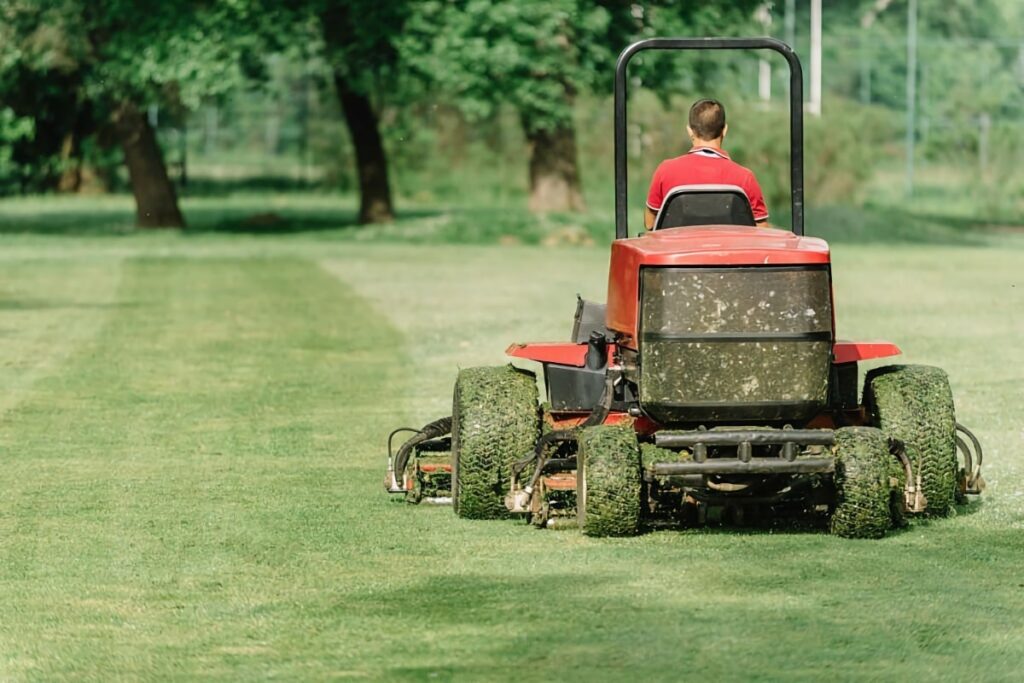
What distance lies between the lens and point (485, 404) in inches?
391

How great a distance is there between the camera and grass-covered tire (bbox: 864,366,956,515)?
9883 millimetres

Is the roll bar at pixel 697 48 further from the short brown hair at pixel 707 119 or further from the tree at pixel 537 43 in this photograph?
the tree at pixel 537 43

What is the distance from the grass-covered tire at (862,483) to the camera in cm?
920

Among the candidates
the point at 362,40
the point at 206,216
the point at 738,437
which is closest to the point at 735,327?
the point at 738,437

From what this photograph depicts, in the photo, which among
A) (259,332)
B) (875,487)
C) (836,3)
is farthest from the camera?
(836,3)

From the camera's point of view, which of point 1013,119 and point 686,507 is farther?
point 1013,119

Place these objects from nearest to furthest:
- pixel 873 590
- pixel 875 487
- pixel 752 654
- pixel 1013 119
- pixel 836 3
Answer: pixel 752 654
pixel 873 590
pixel 875 487
pixel 1013 119
pixel 836 3

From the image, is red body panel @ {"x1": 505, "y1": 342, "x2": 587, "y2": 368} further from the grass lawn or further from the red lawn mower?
the grass lawn

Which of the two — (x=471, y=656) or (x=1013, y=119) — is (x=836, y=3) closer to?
(x=1013, y=119)

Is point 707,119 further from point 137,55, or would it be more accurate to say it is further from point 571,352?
point 137,55

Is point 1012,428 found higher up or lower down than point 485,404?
lower down

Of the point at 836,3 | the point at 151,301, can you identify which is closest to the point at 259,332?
the point at 151,301

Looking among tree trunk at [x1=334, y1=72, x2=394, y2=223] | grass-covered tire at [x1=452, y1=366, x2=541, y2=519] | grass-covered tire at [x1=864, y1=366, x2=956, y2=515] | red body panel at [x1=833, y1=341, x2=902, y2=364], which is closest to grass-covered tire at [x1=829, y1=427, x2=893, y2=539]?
grass-covered tire at [x1=864, y1=366, x2=956, y2=515]

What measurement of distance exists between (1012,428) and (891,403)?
403 centimetres
